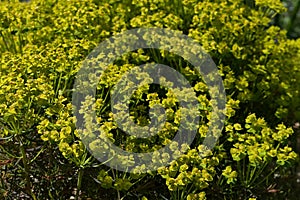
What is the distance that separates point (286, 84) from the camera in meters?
2.39

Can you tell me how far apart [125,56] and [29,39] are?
0.45 metres

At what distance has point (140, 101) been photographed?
2201 mm

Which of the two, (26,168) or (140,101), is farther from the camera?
(140,101)

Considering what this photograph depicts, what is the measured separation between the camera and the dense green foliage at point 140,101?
1812mm

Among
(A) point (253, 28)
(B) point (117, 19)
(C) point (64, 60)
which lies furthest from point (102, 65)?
(A) point (253, 28)

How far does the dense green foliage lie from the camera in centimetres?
181

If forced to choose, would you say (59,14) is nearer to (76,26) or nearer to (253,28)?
(76,26)

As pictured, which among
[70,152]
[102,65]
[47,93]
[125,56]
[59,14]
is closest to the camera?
[70,152]

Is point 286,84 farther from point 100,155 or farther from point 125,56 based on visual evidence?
point 100,155

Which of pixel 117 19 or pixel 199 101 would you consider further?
pixel 117 19

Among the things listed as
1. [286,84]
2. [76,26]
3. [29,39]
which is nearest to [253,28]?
[286,84]

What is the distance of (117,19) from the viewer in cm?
239

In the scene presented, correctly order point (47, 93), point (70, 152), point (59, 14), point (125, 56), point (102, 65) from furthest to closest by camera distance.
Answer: point (59, 14), point (125, 56), point (102, 65), point (47, 93), point (70, 152)

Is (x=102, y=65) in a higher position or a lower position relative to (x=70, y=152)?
higher
